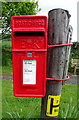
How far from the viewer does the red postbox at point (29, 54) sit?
213 centimetres

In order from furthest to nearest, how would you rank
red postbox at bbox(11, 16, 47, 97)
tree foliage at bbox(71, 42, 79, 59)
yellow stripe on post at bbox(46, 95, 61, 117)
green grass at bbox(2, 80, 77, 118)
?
tree foliage at bbox(71, 42, 79, 59) < green grass at bbox(2, 80, 77, 118) < yellow stripe on post at bbox(46, 95, 61, 117) < red postbox at bbox(11, 16, 47, 97)

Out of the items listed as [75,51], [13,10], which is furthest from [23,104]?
[13,10]

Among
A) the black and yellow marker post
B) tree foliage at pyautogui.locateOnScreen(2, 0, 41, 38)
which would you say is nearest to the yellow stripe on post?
the black and yellow marker post

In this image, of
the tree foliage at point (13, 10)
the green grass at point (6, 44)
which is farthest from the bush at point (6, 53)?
the tree foliage at point (13, 10)

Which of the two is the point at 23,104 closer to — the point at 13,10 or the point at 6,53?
the point at 6,53

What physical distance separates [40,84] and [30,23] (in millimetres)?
730

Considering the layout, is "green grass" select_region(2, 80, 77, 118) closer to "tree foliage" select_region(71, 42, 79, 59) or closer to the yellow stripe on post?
the yellow stripe on post

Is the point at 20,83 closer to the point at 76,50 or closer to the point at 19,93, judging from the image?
the point at 19,93

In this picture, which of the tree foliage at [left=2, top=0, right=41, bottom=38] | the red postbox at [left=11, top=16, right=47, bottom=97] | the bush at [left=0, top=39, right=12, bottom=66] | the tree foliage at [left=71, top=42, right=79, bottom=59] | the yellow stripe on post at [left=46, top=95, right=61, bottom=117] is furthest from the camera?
the tree foliage at [left=2, top=0, right=41, bottom=38]

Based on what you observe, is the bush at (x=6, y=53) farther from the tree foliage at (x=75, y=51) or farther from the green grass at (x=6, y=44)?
the tree foliage at (x=75, y=51)

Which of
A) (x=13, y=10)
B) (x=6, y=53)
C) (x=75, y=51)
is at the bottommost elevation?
(x=6, y=53)

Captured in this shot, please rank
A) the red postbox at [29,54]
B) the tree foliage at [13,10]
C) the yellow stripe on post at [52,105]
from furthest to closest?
1. the tree foliage at [13,10]
2. the yellow stripe on post at [52,105]
3. the red postbox at [29,54]

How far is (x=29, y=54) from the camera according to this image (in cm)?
218

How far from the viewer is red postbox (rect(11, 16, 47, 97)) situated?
7.00 ft
